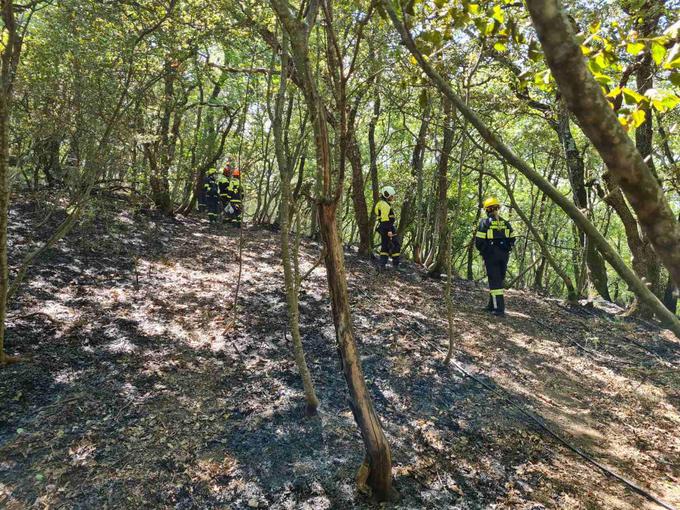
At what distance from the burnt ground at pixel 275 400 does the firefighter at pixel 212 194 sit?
18.7 ft

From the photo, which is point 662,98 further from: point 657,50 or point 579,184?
point 579,184

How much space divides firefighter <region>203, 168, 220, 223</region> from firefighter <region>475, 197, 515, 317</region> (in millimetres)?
8286

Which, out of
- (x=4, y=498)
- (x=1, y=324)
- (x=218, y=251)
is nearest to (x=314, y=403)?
(x=4, y=498)

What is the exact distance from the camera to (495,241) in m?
8.28

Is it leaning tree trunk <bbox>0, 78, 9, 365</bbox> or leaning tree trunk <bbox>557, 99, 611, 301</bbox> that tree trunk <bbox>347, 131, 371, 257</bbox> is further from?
leaning tree trunk <bbox>0, 78, 9, 365</bbox>

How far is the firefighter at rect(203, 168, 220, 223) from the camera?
44.4 ft

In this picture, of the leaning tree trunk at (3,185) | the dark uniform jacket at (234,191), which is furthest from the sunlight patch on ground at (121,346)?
the dark uniform jacket at (234,191)

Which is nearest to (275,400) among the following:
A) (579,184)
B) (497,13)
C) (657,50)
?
(497,13)

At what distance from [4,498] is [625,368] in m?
7.67

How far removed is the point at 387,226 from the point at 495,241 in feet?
9.58

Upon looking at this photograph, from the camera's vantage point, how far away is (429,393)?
509cm

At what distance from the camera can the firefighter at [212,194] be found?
533 inches

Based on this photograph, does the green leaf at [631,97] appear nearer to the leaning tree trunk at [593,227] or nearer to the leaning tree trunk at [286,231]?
the leaning tree trunk at [593,227]

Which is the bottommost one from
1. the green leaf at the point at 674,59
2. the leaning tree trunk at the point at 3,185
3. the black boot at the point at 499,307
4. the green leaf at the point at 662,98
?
the black boot at the point at 499,307
